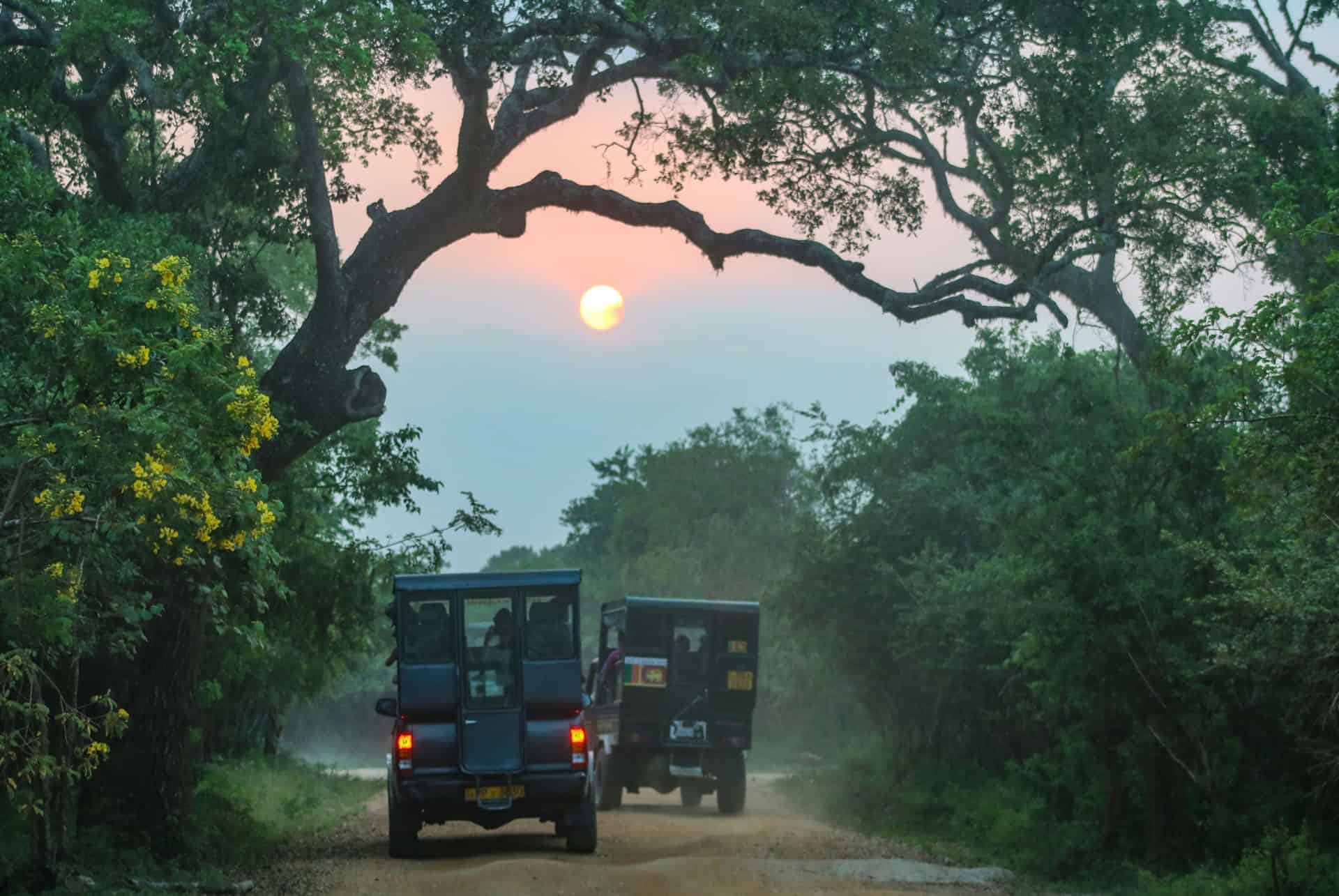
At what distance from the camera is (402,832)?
58.2ft

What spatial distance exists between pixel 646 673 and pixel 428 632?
9311 millimetres

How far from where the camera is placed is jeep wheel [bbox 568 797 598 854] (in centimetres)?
1773

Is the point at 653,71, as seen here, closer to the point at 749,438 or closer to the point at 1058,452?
the point at 1058,452

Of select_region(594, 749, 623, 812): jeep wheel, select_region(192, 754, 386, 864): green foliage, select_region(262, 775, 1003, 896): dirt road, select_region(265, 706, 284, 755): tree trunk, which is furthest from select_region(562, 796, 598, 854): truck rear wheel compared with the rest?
select_region(265, 706, 284, 755): tree trunk

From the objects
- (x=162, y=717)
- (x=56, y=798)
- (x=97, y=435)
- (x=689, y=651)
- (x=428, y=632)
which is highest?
(x=97, y=435)

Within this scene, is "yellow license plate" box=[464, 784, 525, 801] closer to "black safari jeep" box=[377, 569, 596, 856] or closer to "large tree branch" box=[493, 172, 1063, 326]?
"black safari jeep" box=[377, 569, 596, 856]

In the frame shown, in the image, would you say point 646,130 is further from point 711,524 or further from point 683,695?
point 711,524

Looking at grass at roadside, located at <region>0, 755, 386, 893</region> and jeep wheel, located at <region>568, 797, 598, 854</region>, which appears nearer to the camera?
grass at roadside, located at <region>0, 755, 386, 893</region>

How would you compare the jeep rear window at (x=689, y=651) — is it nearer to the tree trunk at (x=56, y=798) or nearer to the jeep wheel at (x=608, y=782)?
the jeep wheel at (x=608, y=782)

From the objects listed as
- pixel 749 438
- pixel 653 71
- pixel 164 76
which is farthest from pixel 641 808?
pixel 749 438

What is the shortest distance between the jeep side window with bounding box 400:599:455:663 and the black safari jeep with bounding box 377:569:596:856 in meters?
0.01

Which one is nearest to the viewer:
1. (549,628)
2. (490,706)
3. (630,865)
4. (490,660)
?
(630,865)

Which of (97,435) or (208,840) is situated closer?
(97,435)

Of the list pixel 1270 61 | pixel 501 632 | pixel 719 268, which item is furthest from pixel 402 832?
pixel 1270 61
